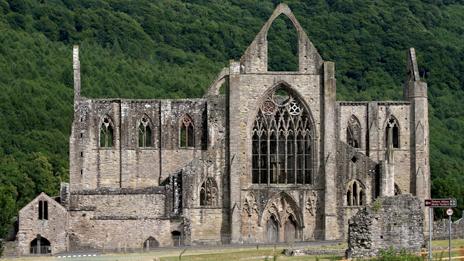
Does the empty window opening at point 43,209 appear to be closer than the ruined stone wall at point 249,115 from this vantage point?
Yes

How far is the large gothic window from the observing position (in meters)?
98.6

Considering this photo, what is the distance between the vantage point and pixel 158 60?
17438 centimetres

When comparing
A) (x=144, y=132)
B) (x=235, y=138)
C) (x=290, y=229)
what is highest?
(x=144, y=132)

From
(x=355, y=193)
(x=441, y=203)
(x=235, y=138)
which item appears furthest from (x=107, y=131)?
(x=441, y=203)

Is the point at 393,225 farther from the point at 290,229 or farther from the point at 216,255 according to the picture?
the point at 290,229

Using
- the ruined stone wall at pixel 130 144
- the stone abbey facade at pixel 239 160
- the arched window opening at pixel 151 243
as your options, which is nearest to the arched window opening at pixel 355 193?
the stone abbey facade at pixel 239 160

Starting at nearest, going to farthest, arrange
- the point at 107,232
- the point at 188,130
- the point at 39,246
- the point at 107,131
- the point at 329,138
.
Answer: the point at 39,246
the point at 107,232
the point at 329,138
the point at 107,131
the point at 188,130

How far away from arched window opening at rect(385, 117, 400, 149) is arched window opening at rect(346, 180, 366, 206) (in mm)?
6111

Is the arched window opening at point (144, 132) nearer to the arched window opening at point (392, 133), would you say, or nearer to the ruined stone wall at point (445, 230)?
the arched window opening at point (392, 133)

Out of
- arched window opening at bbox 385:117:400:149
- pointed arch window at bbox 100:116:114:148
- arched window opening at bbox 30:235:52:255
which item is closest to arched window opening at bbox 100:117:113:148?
pointed arch window at bbox 100:116:114:148

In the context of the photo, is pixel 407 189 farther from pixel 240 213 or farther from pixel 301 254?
pixel 301 254

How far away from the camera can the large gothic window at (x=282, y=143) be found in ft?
323

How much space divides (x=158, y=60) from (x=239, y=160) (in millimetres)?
77833

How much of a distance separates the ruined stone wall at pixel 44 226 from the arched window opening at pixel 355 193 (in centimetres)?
1750
